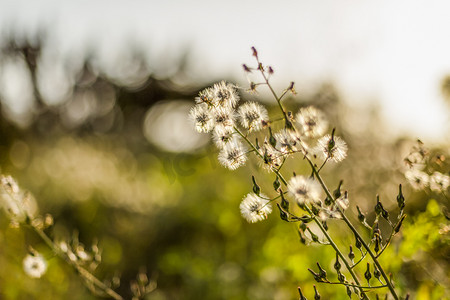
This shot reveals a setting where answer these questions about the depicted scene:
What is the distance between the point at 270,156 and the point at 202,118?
0.25 m

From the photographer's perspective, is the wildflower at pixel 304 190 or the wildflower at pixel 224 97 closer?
the wildflower at pixel 304 190

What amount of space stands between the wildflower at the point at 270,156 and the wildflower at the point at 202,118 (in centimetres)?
18

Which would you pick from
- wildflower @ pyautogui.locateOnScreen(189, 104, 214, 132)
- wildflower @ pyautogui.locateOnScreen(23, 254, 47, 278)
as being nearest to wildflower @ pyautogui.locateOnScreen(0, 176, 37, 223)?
wildflower @ pyautogui.locateOnScreen(23, 254, 47, 278)

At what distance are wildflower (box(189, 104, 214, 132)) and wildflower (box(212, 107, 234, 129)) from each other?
21 mm

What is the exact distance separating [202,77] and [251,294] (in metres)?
5.63

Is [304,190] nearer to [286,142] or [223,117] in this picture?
[286,142]

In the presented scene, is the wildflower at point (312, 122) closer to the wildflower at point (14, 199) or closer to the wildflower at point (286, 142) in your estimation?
the wildflower at point (286, 142)

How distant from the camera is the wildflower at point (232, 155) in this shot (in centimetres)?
101

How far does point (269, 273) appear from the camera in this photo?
7.35ft

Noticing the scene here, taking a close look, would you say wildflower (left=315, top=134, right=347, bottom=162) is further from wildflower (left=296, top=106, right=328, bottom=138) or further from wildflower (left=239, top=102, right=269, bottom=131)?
wildflower (left=239, top=102, right=269, bottom=131)

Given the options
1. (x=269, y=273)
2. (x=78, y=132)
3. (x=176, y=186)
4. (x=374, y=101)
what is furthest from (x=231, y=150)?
(x=78, y=132)

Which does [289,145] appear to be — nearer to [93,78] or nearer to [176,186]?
[176,186]

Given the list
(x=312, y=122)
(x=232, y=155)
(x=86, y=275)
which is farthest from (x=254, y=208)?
(x=86, y=275)

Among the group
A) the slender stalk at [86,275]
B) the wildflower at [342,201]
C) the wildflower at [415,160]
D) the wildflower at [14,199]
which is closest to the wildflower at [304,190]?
the wildflower at [342,201]
